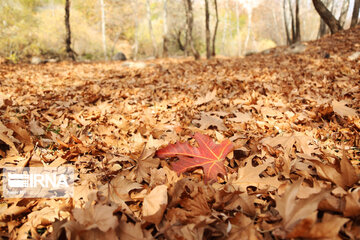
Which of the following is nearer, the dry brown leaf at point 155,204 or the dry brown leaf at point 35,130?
the dry brown leaf at point 155,204

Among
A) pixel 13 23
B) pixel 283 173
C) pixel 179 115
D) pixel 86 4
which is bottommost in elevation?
pixel 283 173

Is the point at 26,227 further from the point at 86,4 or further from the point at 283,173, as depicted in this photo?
the point at 86,4

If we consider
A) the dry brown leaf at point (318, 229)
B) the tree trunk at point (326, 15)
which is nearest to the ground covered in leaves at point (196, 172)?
the dry brown leaf at point (318, 229)

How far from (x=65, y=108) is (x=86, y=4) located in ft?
69.0

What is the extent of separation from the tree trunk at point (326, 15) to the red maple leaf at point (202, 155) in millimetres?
8887

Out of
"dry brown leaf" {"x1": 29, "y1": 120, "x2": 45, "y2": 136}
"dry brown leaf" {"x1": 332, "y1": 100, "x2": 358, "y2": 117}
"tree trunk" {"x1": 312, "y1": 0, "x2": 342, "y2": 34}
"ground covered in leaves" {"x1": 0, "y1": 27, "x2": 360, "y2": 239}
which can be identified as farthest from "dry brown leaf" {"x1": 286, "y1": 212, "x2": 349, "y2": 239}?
"tree trunk" {"x1": 312, "y1": 0, "x2": 342, "y2": 34}

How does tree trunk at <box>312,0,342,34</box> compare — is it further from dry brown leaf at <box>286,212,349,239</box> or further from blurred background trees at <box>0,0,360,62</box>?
dry brown leaf at <box>286,212,349,239</box>

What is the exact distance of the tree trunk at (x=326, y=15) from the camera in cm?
765

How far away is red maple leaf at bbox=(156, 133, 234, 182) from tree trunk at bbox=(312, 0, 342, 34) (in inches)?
350

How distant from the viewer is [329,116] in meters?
A: 1.92

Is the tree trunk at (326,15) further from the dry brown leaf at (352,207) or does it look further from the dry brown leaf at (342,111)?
the dry brown leaf at (352,207)

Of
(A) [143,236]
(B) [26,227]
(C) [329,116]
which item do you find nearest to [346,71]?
(C) [329,116]

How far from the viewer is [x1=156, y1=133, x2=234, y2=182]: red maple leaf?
1.21m

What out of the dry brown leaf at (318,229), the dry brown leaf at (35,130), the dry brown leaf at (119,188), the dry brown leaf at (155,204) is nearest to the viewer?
the dry brown leaf at (318,229)
